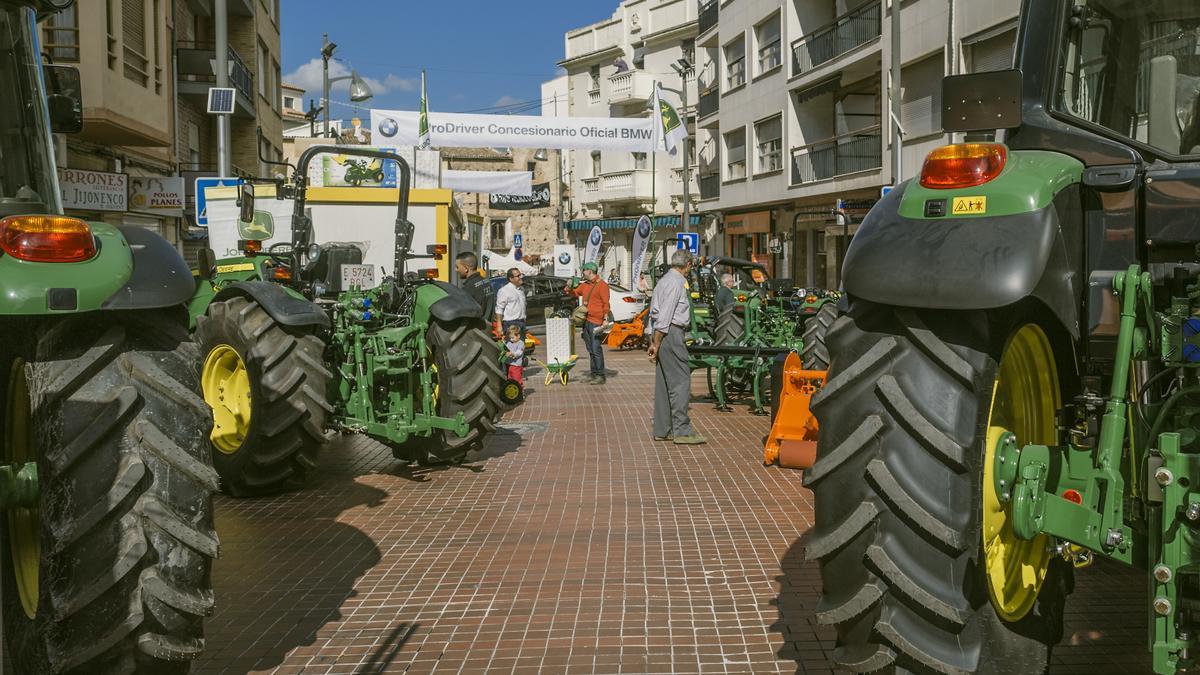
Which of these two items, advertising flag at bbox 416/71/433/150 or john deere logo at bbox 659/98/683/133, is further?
john deere logo at bbox 659/98/683/133

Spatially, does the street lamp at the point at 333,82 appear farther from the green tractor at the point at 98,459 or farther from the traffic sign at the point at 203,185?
the green tractor at the point at 98,459

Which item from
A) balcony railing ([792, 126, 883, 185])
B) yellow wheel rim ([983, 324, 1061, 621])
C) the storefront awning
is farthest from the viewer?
the storefront awning

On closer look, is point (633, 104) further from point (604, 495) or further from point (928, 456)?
point (928, 456)

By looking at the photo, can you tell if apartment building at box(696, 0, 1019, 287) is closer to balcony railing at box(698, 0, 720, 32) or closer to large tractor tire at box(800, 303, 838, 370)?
balcony railing at box(698, 0, 720, 32)

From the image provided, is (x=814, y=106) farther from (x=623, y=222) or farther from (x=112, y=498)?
(x=112, y=498)

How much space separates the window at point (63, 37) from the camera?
1664cm

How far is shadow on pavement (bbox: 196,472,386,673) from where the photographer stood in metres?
4.93

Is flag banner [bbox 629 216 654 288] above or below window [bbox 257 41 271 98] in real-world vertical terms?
below

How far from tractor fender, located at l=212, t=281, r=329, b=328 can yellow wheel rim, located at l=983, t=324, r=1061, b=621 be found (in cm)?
581

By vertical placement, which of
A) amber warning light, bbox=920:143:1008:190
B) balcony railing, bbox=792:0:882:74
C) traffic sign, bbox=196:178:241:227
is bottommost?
amber warning light, bbox=920:143:1008:190

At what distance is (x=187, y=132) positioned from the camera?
1056 inches

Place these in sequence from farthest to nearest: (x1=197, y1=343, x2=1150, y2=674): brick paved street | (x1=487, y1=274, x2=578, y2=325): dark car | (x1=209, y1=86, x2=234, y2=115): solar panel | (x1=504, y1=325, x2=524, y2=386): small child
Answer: (x1=487, y1=274, x2=578, y2=325): dark car < (x1=209, y1=86, x2=234, y2=115): solar panel < (x1=504, y1=325, x2=524, y2=386): small child < (x1=197, y1=343, x2=1150, y2=674): brick paved street

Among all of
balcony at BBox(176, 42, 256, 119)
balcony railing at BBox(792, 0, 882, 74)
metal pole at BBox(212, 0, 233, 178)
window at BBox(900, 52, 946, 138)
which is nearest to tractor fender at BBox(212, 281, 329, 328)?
metal pole at BBox(212, 0, 233, 178)

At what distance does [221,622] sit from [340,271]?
504 centimetres
